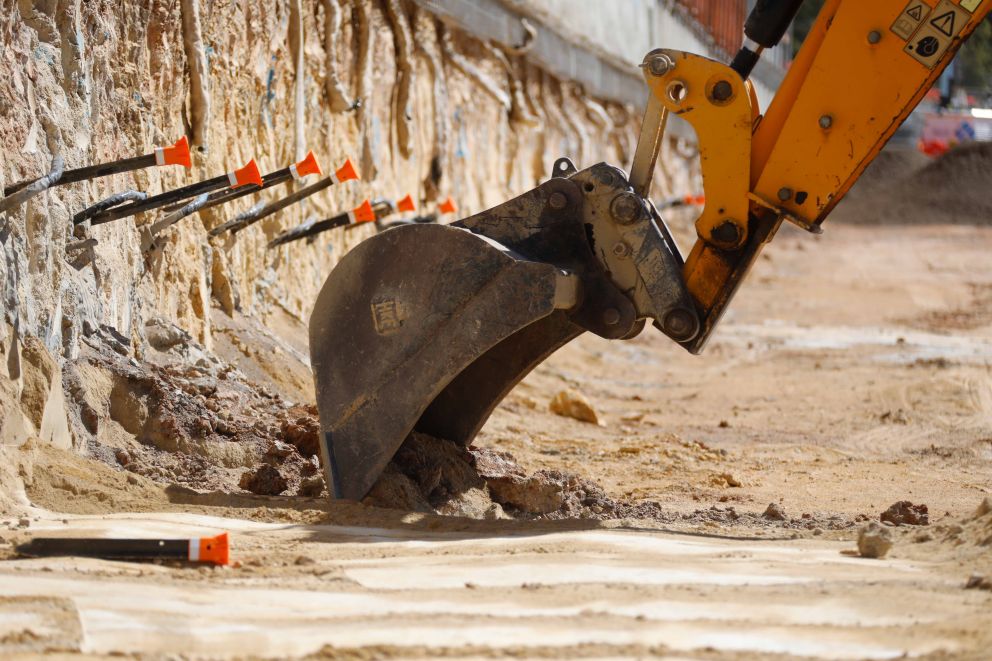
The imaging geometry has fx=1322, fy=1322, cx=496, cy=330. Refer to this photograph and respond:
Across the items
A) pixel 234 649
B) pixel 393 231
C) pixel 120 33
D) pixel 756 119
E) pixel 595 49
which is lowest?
pixel 234 649

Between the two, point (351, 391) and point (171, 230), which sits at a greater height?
point (171, 230)

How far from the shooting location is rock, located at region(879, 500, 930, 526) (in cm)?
528

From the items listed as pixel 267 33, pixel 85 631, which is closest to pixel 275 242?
pixel 267 33

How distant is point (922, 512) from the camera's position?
5.38 metres

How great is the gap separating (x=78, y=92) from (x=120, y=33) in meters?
0.80

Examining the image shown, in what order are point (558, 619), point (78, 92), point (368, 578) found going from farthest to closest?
point (78, 92) → point (368, 578) → point (558, 619)

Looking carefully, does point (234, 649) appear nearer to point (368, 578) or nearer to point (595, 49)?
point (368, 578)

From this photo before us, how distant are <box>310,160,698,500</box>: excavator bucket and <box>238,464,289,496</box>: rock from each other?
0.85 ft

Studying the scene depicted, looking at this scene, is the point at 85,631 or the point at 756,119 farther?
the point at 756,119

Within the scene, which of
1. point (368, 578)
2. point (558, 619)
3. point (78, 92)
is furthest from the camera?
point (78, 92)

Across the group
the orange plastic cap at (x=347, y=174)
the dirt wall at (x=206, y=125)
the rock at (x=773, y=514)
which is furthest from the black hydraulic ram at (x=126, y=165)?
the rock at (x=773, y=514)

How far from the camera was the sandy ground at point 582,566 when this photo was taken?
341cm

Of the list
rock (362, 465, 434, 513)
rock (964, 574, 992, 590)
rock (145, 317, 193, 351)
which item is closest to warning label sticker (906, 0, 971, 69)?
rock (964, 574, 992, 590)

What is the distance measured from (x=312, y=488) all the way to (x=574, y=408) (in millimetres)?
4209
